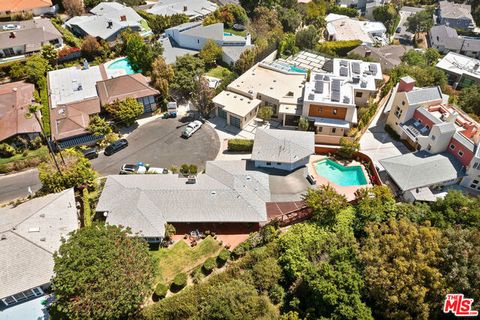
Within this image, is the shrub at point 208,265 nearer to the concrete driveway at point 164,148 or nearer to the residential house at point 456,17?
the concrete driveway at point 164,148

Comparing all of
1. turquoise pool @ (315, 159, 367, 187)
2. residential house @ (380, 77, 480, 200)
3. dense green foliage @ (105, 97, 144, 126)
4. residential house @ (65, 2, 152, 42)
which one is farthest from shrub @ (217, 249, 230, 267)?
residential house @ (65, 2, 152, 42)

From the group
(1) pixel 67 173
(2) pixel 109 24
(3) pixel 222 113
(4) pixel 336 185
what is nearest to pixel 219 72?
(3) pixel 222 113

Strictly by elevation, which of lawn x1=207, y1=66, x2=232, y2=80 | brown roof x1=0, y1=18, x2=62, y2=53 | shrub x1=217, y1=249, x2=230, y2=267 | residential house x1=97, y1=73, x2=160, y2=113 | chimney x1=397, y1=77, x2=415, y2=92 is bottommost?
shrub x1=217, y1=249, x2=230, y2=267

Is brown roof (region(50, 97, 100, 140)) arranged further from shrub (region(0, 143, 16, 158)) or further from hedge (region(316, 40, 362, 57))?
Result: hedge (region(316, 40, 362, 57))

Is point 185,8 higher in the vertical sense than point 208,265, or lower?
higher

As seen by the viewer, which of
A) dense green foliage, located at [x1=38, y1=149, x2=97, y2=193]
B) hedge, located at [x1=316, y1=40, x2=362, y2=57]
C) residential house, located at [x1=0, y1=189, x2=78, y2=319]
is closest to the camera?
residential house, located at [x1=0, y1=189, x2=78, y2=319]

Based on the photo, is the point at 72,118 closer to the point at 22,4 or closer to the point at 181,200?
the point at 181,200

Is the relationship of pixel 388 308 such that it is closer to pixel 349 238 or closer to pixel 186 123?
pixel 349 238
